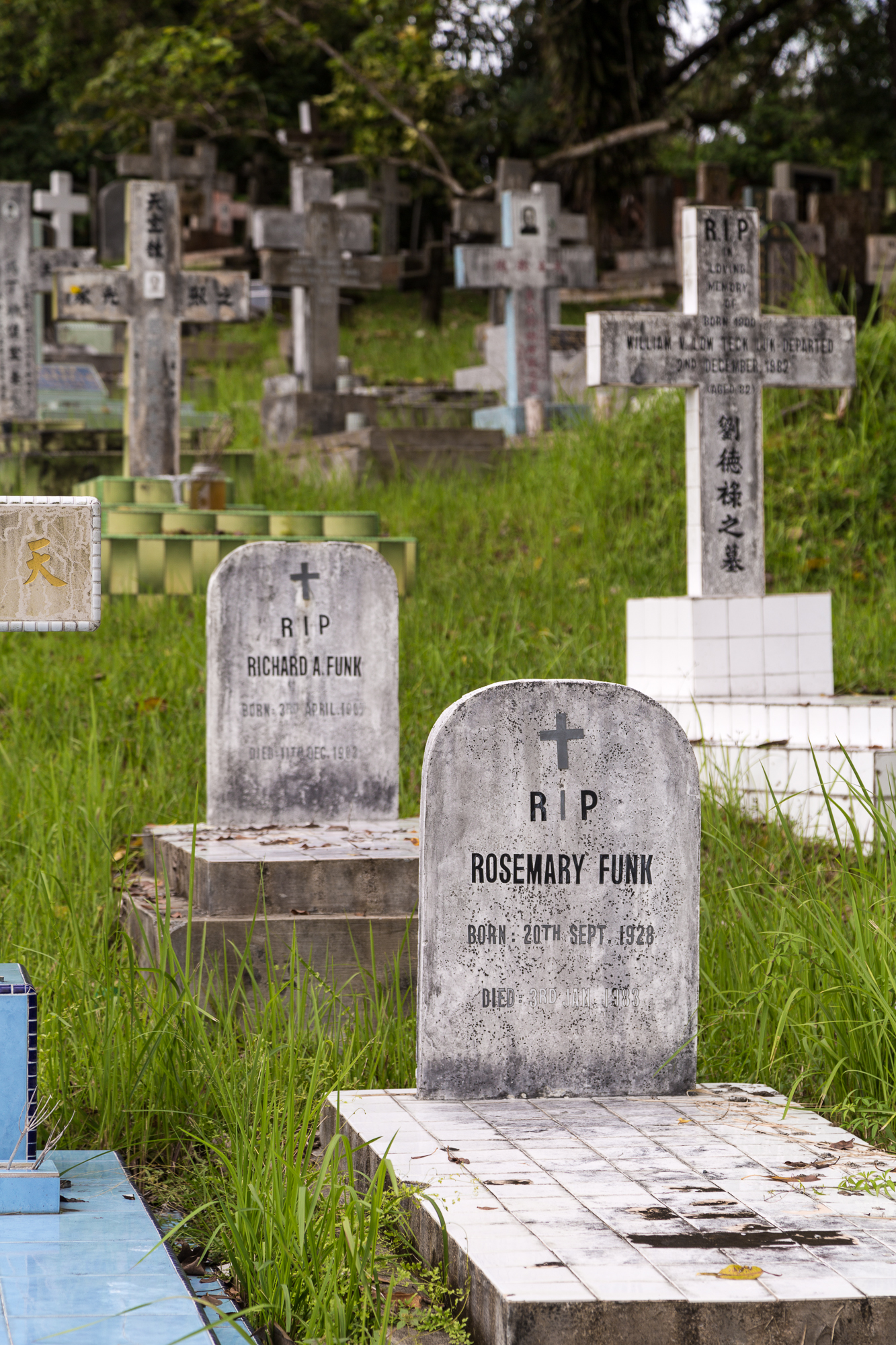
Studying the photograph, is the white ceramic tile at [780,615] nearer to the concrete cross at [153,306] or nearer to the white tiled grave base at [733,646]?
the white tiled grave base at [733,646]

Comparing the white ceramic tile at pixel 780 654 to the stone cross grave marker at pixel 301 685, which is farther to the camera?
the white ceramic tile at pixel 780 654

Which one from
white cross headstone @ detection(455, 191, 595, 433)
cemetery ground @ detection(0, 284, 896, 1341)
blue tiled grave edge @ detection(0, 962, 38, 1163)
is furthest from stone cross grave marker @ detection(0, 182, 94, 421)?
blue tiled grave edge @ detection(0, 962, 38, 1163)

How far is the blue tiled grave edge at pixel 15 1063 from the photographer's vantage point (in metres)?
2.73

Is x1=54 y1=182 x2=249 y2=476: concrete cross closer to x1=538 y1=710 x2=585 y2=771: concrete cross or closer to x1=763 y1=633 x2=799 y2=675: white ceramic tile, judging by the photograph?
x1=763 y1=633 x2=799 y2=675: white ceramic tile

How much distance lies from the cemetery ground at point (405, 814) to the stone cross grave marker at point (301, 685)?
389mm

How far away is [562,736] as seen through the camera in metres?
3.36

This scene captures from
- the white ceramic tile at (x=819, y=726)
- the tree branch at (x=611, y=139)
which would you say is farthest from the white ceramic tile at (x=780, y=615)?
the tree branch at (x=611, y=139)

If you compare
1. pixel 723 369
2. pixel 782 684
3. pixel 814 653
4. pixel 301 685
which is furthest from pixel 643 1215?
pixel 723 369

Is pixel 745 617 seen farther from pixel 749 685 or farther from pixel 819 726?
pixel 819 726

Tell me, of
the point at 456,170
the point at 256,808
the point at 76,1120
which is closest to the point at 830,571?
the point at 256,808

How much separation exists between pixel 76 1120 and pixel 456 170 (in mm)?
22560

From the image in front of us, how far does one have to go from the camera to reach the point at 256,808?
552 cm

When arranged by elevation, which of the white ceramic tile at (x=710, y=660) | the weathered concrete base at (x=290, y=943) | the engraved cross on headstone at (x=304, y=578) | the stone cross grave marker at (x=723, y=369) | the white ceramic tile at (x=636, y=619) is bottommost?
the weathered concrete base at (x=290, y=943)

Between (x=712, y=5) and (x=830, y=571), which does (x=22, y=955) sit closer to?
(x=830, y=571)
